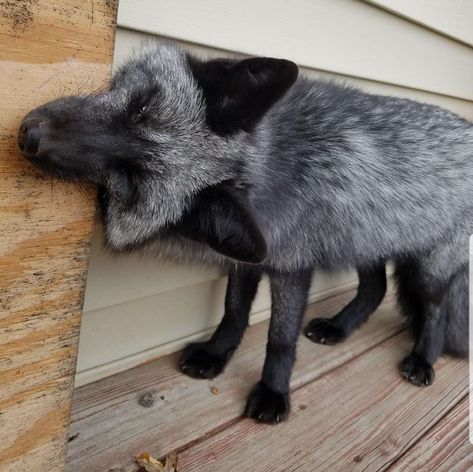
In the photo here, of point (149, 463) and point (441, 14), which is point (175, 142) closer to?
point (149, 463)

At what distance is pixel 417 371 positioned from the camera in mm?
2424

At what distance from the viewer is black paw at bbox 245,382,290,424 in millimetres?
1940

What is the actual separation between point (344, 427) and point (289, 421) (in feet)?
0.71

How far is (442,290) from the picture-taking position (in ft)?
8.01

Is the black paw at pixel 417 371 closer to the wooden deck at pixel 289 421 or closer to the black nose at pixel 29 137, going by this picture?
the wooden deck at pixel 289 421

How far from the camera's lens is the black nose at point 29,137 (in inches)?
41.5

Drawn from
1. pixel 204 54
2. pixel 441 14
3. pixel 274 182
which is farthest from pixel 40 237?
pixel 441 14

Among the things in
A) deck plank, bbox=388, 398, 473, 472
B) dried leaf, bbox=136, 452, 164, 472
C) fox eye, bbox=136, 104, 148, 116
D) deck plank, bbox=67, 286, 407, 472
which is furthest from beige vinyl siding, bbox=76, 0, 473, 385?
deck plank, bbox=388, 398, 473, 472

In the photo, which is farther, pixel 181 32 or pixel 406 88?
pixel 406 88

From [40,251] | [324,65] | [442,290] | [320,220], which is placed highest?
[324,65]

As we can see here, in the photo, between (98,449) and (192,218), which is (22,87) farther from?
(98,449)

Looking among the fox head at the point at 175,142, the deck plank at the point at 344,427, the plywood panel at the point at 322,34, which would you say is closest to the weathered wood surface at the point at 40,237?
the fox head at the point at 175,142

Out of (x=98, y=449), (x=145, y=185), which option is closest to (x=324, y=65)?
(x=145, y=185)

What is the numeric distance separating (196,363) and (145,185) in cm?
105
